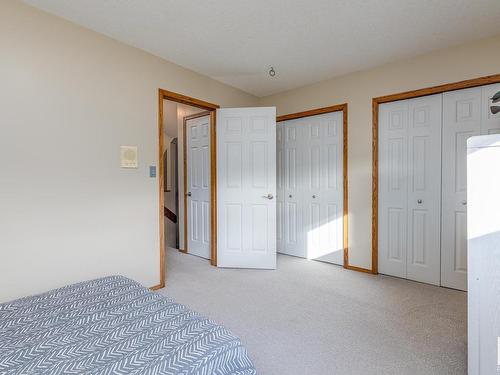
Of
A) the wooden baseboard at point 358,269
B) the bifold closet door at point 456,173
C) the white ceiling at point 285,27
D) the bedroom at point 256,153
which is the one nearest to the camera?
the bedroom at point 256,153

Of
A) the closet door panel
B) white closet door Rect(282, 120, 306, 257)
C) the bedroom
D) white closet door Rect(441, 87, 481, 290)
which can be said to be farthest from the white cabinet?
white closet door Rect(282, 120, 306, 257)

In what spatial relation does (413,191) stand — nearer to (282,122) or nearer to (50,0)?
(282,122)

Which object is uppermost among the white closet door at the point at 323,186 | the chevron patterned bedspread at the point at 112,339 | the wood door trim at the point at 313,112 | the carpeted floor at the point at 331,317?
the wood door trim at the point at 313,112

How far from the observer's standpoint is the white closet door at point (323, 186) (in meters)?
3.60

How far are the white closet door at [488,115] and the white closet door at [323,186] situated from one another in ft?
4.57

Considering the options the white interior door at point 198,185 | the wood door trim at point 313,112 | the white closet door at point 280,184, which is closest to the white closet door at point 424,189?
the wood door trim at point 313,112

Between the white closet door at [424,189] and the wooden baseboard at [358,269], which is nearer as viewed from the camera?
the white closet door at [424,189]

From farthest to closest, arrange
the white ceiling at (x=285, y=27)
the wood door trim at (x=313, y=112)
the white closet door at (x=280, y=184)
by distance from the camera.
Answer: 1. the white closet door at (x=280, y=184)
2. the wood door trim at (x=313, y=112)
3. the white ceiling at (x=285, y=27)

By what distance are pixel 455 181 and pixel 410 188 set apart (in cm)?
41

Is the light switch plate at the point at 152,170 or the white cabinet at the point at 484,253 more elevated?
the light switch plate at the point at 152,170

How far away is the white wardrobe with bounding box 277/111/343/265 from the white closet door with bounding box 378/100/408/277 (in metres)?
0.50

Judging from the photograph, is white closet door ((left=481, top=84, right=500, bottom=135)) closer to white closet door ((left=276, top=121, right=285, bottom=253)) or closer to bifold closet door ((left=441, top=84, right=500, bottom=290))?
bifold closet door ((left=441, top=84, right=500, bottom=290))

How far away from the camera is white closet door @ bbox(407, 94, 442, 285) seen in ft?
9.43

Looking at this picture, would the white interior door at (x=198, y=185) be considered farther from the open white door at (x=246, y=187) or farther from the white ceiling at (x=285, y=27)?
the white ceiling at (x=285, y=27)
